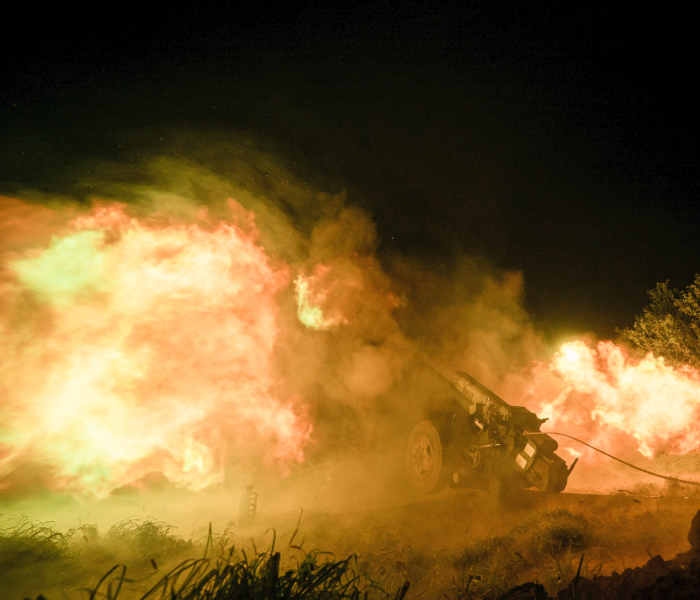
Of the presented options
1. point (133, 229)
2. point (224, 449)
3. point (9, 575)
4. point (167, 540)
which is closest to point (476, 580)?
point (167, 540)

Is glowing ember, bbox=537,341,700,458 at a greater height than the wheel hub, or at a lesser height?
greater

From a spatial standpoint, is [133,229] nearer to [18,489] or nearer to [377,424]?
Result: [18,489]

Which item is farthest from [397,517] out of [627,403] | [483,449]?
[627,403]

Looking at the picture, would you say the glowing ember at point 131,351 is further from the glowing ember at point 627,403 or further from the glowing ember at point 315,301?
the glowing ember at point 627,403

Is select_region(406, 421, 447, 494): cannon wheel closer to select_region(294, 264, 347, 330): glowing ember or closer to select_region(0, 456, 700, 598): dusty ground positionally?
Answer: select_region(0, 456, 700, 598): dusty ground

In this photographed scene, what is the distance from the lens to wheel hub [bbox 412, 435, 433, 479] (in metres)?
8.69

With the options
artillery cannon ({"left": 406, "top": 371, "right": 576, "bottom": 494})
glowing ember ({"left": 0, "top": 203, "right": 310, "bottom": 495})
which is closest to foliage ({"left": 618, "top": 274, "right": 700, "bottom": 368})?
artillery cannon ({"left": 406, "top": 371, "right": 576, "bottom": 494})

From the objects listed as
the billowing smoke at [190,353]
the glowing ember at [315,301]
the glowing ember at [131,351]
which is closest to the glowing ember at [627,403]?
the billowing smoke at [190,353]

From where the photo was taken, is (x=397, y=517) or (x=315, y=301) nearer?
(x=397, y=517)

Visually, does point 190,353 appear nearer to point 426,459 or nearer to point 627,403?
point 426,459

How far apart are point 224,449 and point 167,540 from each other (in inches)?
198

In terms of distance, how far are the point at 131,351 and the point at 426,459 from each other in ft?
27.9

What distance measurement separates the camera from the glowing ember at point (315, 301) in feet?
40.0

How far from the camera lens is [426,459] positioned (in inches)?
345
